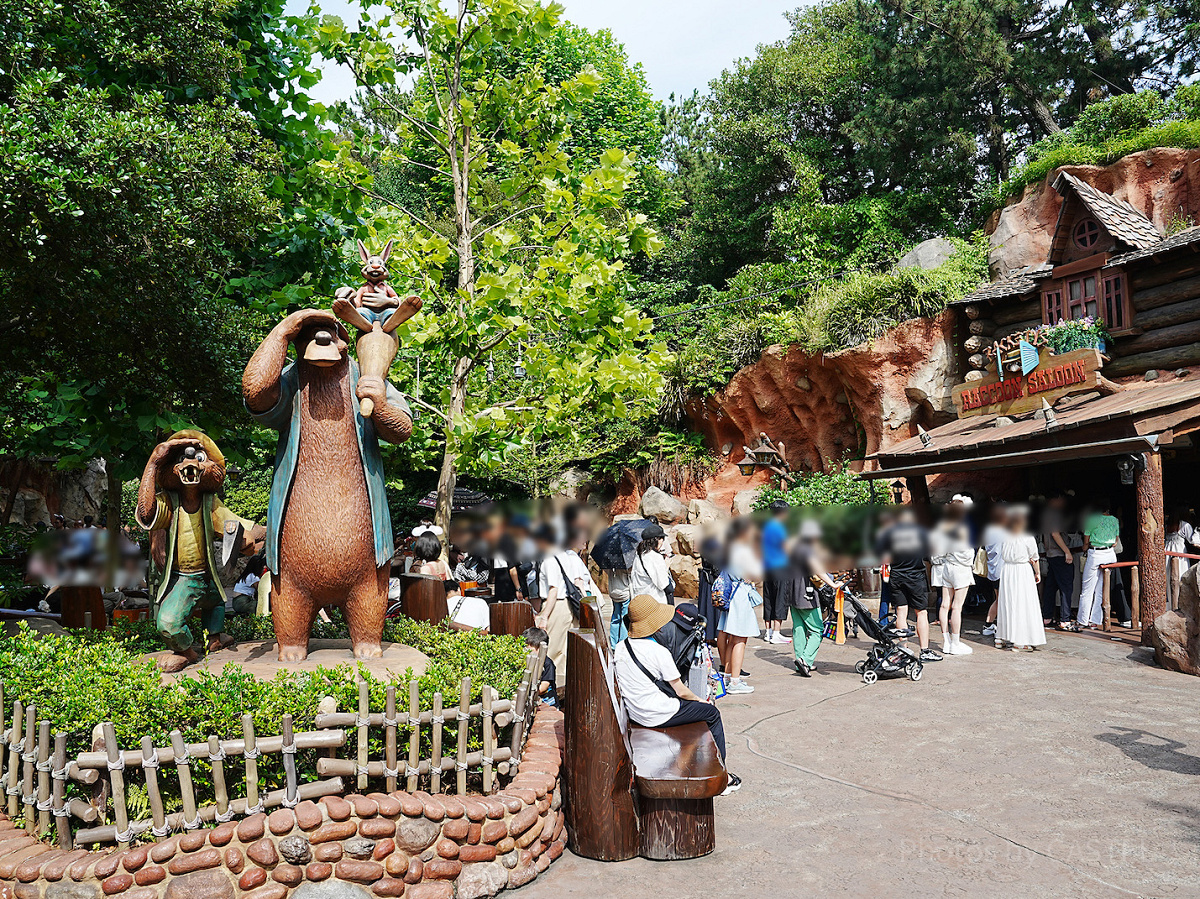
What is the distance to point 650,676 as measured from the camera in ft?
16.2

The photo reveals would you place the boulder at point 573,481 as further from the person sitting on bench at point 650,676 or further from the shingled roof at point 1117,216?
the person sitting on bench at point 650,676

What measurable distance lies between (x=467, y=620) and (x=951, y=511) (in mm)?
6582

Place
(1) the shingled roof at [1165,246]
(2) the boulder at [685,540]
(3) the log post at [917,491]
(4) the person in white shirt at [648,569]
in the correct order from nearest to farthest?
1. (4) the person in white shirt at [648,569]
2. (1) the shingled roof at [1165,246]
3. (3) the log post at [917,491]
4. (2) the boulder at [685,540]

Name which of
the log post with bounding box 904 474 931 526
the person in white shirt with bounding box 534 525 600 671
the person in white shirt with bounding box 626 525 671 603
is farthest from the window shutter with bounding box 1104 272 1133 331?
the person in white shirt with bounding box 534 525 600 671

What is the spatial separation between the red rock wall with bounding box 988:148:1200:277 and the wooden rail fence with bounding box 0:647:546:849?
15284 millimetres

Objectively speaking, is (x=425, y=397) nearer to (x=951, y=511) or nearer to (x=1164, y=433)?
(x=951, y=511)

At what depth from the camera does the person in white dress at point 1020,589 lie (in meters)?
9.88

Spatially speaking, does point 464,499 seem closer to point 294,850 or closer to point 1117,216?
point 1117,216

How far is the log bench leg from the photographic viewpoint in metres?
4.48

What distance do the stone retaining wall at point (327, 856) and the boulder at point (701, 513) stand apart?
13.8m

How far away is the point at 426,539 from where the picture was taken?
826cm

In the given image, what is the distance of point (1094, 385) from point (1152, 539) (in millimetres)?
2918

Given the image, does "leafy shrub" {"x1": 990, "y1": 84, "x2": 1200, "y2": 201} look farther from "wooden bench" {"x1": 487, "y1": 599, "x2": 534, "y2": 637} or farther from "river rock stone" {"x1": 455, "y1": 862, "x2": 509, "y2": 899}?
"river rock stone" {"x1": 455, "y1": 862, "x2": 509, "y2": 899}

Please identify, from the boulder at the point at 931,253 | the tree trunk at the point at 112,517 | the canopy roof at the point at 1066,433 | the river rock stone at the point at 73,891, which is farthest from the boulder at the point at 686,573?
the river rock stone at the point at 73,891
